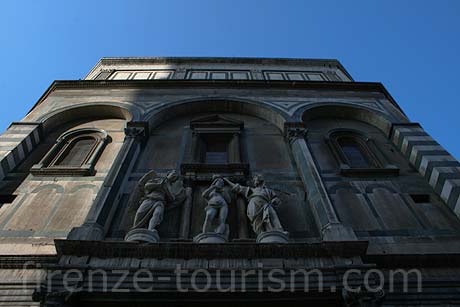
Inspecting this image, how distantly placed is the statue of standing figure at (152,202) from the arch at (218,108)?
159 inches

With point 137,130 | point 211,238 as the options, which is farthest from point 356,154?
point 137,130

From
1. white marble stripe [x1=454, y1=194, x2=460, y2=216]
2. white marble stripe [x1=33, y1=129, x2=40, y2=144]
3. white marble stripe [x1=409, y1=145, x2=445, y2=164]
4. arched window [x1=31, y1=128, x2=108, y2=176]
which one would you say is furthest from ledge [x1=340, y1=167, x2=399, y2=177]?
white marble stripe [x1=33, y1=129, x2=40, y2=144]

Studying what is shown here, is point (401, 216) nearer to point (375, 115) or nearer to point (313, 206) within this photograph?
point (313, 206)

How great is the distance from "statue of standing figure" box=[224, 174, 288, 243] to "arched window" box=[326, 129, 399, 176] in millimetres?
2623

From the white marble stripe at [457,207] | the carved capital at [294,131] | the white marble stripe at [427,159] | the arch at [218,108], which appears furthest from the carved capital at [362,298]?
the arch at [218,108]

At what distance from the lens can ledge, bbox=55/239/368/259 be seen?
6.41 meters

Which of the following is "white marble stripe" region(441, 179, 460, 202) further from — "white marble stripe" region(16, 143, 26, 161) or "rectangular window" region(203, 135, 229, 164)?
"white marble stripe" region(16, 143, 26, 161)

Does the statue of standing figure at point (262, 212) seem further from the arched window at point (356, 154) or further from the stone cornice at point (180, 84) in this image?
the stone cornice at point (180, 84)

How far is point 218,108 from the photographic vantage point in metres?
13.4

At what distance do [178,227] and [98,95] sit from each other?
7.64m

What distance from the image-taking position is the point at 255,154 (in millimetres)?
10836

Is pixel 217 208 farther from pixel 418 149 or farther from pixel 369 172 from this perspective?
pixel 418 149

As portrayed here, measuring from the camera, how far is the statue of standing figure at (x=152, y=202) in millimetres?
6977

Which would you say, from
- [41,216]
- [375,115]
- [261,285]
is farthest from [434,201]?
[41,216]
